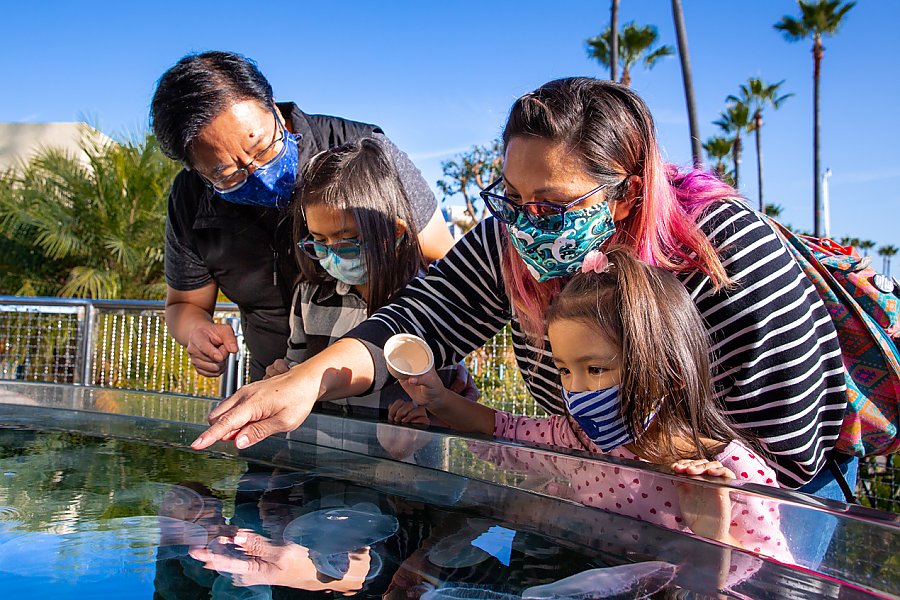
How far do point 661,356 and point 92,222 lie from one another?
354 inches

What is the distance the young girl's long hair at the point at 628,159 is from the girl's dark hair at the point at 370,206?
730 mm

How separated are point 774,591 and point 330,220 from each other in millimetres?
1621

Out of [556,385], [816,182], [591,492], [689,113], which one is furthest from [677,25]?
[816,182]

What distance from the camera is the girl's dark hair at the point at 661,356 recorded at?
146cm

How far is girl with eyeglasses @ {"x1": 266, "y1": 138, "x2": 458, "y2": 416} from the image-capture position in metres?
2.28

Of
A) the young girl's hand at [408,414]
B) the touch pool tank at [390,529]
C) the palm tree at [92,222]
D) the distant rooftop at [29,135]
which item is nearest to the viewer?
the touch pool tank at [390,529]

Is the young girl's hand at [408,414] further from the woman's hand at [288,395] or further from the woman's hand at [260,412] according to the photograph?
the woman's hand at [260,412]

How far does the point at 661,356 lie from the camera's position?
1.46m

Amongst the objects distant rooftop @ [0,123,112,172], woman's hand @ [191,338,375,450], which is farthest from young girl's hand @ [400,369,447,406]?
distant rooftop @ [0,123,112,172]

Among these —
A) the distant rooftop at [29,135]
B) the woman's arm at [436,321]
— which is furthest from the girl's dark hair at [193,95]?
the distant rooftop at [29,135]

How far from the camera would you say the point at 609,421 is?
1.55 m

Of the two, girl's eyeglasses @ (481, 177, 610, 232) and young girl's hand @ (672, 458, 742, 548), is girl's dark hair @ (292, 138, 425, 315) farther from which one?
young girl's hand @ (672, 458, 742, 548)

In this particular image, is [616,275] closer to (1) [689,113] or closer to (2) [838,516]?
(2) [838,516]

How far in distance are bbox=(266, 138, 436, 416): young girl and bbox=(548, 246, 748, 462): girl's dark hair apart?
909 millimetres
